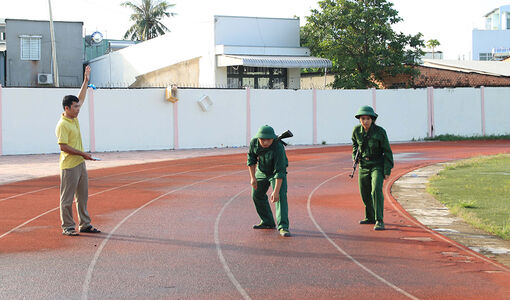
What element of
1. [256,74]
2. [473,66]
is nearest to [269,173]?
[256,74]

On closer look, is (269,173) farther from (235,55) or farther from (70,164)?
(235,55)

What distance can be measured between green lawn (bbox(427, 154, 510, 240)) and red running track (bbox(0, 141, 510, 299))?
971 millimetres

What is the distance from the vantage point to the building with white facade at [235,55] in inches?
1246

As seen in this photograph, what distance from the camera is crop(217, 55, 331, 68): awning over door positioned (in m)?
29.9

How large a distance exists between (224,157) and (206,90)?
4422 mm

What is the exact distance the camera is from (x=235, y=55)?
31.5 m

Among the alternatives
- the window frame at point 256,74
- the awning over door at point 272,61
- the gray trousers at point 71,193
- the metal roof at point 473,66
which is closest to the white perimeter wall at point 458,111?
the awning over door at point 272,61

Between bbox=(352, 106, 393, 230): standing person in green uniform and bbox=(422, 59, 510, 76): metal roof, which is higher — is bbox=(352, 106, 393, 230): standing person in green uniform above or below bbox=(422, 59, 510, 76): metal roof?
below

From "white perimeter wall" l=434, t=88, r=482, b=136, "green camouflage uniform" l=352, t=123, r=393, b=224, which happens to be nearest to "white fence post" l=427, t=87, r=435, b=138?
"white perimeter wall" l=434, t=88, r=482, b=136

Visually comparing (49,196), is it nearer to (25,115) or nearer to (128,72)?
(25,115)

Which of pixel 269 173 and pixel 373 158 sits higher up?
pixel 373 158

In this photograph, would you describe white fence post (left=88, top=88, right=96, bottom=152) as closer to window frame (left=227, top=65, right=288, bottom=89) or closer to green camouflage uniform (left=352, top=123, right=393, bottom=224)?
window frame (left=227, top=65, right=288, bottom=89)

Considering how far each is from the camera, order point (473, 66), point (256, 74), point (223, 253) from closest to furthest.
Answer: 1. point (223, 253)
2. point (256, 74)
3. point (473, 66)

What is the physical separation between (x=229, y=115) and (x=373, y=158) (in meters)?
16.9
